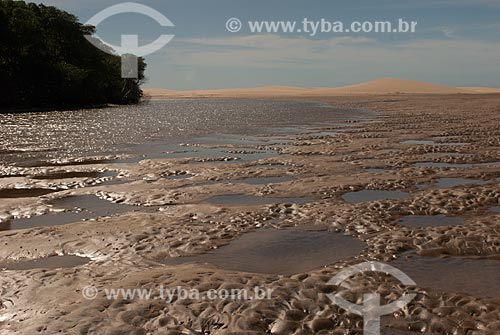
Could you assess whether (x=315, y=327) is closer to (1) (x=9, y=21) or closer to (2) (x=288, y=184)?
(2) (x=288, y=184)

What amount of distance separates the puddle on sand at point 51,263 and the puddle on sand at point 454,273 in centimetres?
369

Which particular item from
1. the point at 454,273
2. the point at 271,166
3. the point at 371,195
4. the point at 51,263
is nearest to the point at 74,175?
the point at 271,166

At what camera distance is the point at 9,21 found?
40.9m

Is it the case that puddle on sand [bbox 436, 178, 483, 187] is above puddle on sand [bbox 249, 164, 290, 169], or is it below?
above

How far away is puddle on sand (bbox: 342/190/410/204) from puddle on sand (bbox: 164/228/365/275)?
1953mm

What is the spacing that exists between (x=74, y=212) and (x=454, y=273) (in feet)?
19.0

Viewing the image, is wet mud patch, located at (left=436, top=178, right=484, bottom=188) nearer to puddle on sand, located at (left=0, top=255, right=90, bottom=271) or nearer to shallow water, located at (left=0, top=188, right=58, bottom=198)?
puddle on sand, located at (left=0, top=255, right=90, bottom=271)

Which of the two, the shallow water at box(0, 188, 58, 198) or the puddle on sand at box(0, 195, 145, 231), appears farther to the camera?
the shallow water at box(0, 188, 58, 198)

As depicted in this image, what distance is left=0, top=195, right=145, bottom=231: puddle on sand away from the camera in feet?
22.3

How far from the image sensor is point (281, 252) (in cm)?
547

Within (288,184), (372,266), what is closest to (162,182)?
(288,184)

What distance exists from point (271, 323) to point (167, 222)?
320 centimetres

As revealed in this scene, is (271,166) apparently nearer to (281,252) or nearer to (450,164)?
(450,164)

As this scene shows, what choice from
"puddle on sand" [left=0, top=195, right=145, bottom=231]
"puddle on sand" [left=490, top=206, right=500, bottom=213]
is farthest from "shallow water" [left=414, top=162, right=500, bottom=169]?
"puddle on sand" [left=0, top=195, right=145, bottom=231]
